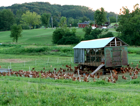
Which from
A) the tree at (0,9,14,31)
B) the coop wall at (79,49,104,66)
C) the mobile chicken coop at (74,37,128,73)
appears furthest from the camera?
the tree at (0,9,14,31)

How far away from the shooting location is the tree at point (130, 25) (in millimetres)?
68625

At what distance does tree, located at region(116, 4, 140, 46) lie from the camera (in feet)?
225

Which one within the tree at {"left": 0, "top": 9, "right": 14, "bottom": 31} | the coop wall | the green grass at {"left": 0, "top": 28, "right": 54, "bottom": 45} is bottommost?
the coop wall

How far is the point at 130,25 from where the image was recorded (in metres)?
69.3

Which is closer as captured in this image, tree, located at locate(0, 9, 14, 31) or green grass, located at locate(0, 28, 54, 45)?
green grass, located at locate(0, 28, 54, 45)

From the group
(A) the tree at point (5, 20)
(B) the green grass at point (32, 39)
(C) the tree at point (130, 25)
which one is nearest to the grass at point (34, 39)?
(B) the green grass at point (32, 39)

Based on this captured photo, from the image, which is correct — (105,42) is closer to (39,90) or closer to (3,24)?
(39,90)

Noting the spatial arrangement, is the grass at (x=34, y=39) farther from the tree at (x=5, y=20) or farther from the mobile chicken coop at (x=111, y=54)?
the mobile chicken coop at (x=111, y=54)

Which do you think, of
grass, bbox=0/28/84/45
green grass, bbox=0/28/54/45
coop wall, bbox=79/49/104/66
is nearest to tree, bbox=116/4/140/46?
grass, bbox=0/28/84/45

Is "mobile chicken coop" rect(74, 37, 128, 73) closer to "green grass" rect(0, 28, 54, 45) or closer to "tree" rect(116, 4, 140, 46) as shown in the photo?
"tree" rect(116, 4, 140, 46)

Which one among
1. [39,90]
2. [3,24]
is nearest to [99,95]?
[39,90]

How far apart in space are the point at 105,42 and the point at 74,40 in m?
49.9

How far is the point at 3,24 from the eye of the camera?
434ft

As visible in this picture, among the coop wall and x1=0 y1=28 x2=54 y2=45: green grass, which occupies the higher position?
x1=0 y1=28 x2=54 y2=45: green grass
